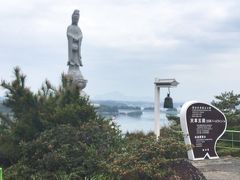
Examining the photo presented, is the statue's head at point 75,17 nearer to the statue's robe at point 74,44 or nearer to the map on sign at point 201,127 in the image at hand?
the statue's robe at point 74,44

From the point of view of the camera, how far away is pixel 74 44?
2153 cm

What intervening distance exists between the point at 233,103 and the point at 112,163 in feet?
52.2

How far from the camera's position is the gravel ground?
10.8 meters

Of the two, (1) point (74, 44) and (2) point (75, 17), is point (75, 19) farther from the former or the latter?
(1) point (74, 44)

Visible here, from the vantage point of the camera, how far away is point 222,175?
1097 cm

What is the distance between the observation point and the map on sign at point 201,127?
13.5m

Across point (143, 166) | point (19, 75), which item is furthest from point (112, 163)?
point (19, 75)

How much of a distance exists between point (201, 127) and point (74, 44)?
30.9 ft

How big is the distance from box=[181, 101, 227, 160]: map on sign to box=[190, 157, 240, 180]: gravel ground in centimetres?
37

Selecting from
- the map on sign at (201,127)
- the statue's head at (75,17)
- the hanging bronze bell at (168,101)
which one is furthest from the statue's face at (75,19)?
the map on sign at (201,127)

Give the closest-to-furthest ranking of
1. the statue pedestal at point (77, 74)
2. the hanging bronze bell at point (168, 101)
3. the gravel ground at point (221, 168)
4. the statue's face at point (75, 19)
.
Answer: the gravel ground at point (221, 168) < the hanging bronze bell at point (168, 101) < the statue pedestal at point (77, 74) < the statue's face at point (75, 19)

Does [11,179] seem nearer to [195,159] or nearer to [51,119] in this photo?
[51,119]

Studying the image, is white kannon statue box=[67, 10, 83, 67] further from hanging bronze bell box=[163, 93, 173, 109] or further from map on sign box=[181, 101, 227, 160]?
map on sign box=[181, 101, 227, 160]

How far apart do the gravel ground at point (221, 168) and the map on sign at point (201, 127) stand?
37cm
